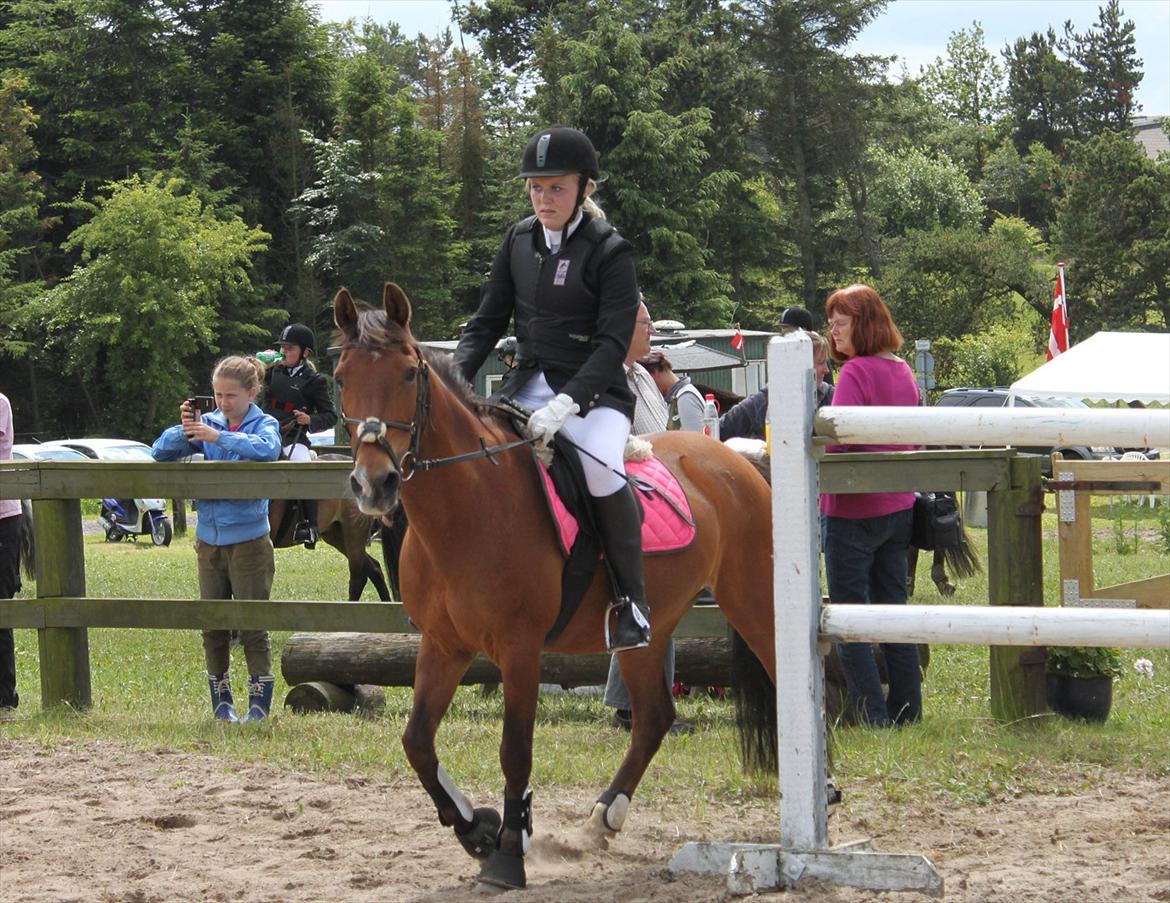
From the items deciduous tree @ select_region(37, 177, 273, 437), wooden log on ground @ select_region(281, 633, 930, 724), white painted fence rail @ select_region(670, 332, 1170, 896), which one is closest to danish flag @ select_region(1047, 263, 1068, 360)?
wooden log on ground @ select_region(281, 633, 930, 724)

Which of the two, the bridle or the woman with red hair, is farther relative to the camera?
the woman with red hair

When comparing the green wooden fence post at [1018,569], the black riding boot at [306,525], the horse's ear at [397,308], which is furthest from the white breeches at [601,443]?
the black riding boot at [306,525]

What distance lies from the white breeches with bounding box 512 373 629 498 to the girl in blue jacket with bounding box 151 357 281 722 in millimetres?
3137

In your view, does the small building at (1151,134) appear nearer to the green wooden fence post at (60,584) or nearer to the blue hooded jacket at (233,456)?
the blue hooded jacket at (233,456)

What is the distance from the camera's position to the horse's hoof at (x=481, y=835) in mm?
4664

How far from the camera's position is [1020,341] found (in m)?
46.0

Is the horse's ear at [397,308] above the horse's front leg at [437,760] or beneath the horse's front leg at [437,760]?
above

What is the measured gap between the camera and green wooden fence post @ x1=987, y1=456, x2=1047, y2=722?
6570 millimetres

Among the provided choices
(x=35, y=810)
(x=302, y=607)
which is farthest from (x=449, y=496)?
(x=302, y=607)

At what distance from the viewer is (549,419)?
4.53 m

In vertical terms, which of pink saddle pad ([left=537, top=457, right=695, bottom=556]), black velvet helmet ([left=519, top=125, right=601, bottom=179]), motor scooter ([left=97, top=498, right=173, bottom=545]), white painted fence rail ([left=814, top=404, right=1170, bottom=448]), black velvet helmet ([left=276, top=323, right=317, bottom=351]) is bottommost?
motor scooter ([left=97, top=498, right=173, bottom=545])

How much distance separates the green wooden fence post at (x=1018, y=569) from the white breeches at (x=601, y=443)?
2505mm

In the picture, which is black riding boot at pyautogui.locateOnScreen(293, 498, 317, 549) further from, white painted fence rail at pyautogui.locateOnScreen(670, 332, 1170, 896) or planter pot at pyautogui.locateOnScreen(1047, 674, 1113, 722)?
white painted fence rail at pyautogui.locateOnScreen(670, 332, 1170, 896)

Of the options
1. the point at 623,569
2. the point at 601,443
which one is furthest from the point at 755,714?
the point at 601,443
